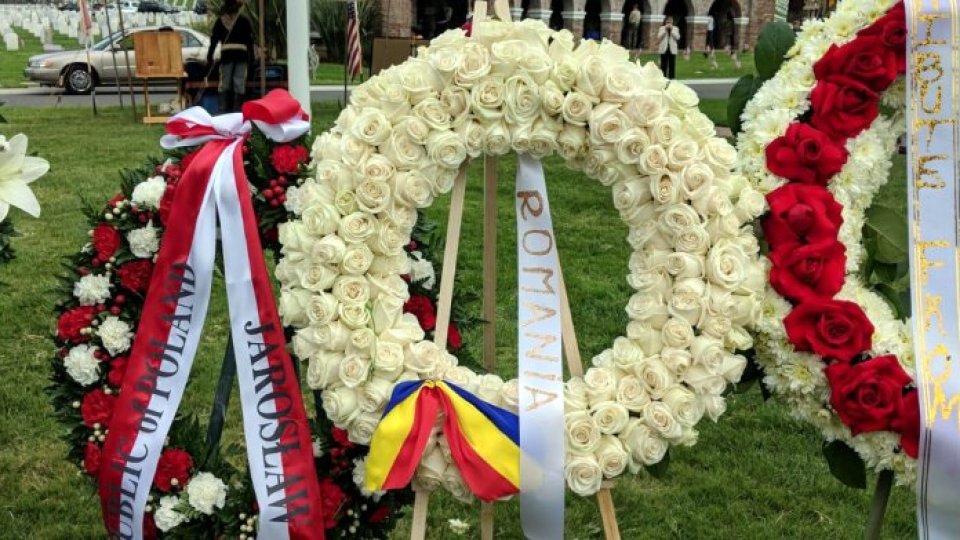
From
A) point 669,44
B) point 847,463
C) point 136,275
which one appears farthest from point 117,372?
point 669,44

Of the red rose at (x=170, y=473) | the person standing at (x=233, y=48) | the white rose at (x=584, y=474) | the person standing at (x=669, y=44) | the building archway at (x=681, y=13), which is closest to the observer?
the white rose at (x=584, y=474)

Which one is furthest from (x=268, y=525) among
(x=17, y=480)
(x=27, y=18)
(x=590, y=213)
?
(x=27, y=18)

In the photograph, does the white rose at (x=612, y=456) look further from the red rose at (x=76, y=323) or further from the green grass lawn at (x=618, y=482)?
the red rose at (x=76, y=323)

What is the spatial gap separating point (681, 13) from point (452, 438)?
37.4 metres

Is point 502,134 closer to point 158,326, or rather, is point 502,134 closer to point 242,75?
point 158,326

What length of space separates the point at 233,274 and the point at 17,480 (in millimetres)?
1812

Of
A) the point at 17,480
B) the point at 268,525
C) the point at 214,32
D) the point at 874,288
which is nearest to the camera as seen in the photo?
the point at 268,525

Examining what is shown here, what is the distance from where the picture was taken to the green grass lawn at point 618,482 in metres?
3.80

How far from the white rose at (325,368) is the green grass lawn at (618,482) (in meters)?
1.41

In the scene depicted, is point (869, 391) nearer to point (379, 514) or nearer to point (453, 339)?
point (453, 339)

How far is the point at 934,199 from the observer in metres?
2.68

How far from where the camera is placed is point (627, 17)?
36531mm

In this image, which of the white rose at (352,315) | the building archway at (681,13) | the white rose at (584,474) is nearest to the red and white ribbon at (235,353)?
the white rose at (352,315)

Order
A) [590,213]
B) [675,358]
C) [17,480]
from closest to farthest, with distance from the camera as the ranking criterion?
[675,358] → [17,480] → [590,213]
